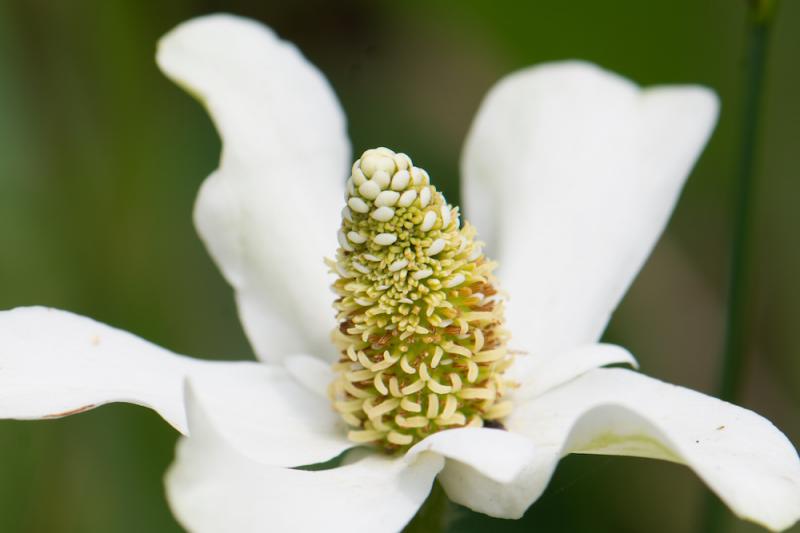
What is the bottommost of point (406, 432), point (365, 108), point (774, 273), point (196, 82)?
point (774, 273)

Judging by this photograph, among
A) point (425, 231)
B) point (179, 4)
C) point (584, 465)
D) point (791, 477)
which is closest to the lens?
point (791, 477)

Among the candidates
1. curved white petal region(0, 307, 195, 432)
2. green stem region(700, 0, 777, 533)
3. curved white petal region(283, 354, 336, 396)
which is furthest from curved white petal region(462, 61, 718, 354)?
curved white petal region(0, 307, 195, 432)

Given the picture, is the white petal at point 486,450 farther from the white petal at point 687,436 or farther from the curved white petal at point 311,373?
the curved white petal at point 311,373

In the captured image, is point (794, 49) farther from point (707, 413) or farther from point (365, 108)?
point (707, 413)

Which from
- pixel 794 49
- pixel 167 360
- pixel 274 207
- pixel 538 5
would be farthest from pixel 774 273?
pixel 167 360

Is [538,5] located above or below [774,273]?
above

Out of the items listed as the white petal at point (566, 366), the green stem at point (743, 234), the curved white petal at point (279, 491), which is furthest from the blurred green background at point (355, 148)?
the curved white petal at point (279, 491)
